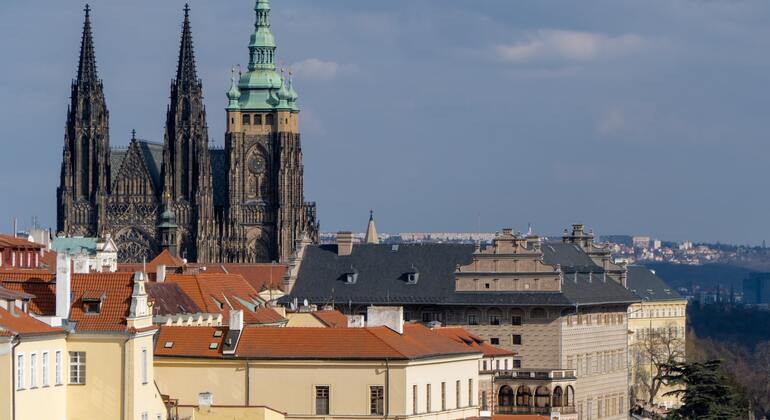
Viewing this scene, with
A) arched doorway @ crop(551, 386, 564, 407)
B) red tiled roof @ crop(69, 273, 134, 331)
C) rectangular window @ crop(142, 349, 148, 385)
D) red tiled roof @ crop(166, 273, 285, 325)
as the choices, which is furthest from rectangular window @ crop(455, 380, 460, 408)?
arched doorway @ crop(551, 386, 564, 407)

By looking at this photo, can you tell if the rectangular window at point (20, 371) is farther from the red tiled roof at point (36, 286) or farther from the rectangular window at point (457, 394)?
the rectangular window at point (457, 394)

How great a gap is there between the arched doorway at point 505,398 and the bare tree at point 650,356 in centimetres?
2979

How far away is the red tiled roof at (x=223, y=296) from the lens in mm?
111625

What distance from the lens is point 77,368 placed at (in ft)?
244

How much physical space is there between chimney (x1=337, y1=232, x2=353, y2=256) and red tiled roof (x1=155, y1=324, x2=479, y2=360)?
6226 centimetres

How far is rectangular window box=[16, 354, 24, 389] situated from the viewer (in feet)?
229

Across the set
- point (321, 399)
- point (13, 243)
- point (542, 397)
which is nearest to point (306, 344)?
point (321, 399)

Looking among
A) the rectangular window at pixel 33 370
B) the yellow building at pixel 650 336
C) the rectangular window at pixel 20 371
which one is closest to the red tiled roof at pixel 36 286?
the rectangular window at pixel 33 370

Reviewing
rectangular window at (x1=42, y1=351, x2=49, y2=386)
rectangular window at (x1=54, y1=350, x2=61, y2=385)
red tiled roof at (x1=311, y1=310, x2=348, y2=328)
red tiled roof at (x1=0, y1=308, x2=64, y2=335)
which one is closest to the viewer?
red tiled roof at (x1=0, y1=308, x2=64, y2=335)

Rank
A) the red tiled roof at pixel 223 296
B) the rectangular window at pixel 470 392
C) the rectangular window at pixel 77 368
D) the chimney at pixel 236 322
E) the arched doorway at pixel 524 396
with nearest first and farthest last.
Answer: the rectangular window at pixel 77 368 → the chimney at pixel 236 322 → the rectangular window at pixel 470 392 → the red tiled roof at pixel 223 296 → the arched doorway at pixel 524 396

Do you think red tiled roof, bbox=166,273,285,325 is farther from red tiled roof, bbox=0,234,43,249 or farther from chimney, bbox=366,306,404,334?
red tiled roof, bbox=0,234,43,249

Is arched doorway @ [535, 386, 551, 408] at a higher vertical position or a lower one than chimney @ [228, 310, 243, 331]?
lower

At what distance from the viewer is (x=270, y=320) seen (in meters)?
114

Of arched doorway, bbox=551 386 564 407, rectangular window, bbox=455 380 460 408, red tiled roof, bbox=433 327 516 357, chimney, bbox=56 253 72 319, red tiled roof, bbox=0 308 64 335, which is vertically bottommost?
arched doorway, bbox=551 386 564 407
